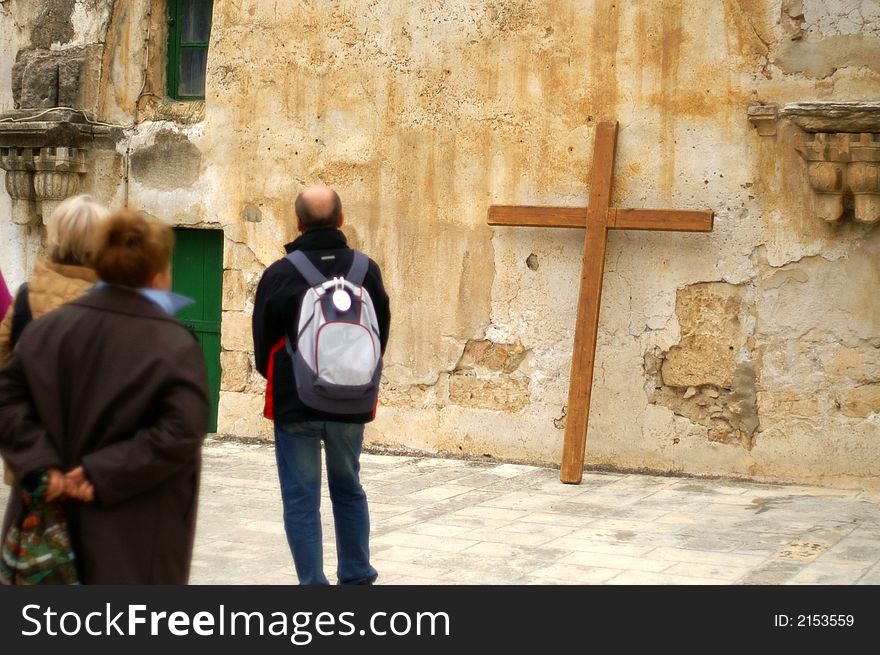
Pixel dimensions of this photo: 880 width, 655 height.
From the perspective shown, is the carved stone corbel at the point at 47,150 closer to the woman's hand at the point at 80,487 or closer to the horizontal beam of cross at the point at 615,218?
the horizontal beam of cross at the point at 615,218

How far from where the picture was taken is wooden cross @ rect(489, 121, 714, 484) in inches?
312

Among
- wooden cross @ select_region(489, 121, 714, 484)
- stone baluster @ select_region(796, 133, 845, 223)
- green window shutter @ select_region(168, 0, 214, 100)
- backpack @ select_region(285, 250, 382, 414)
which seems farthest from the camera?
green window shutter @ select_region(168, 0, 214, 100)

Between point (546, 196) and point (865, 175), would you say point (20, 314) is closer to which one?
point (546, 196)

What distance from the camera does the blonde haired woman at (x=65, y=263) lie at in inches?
153

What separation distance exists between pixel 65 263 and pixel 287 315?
1.11 metres

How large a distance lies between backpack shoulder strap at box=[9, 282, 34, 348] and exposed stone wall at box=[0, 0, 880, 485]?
486 centimetres

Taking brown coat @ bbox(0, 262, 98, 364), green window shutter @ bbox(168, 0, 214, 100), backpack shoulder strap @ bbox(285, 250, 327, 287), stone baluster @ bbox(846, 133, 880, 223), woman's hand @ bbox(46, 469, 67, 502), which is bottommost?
woman's hand @ bbox(46, 469, 67, 502)

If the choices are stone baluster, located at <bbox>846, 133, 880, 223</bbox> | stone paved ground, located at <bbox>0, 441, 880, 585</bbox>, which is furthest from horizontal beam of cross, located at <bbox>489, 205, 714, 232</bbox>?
stone paved ground, located at <bbox>0, 441, 880, 585</bbox>

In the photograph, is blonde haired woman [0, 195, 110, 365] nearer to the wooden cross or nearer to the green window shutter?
the wooden cross

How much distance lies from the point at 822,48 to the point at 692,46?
802 mm

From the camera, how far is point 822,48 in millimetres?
7723

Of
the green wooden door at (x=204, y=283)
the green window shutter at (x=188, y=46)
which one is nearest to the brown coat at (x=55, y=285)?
the green wooden door at (x=204, y=283)

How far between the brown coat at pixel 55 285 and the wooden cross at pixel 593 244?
177 inches

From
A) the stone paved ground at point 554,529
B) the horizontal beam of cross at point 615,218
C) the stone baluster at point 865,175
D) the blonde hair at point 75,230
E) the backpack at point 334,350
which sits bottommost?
the stone paved ground at point 554,529
